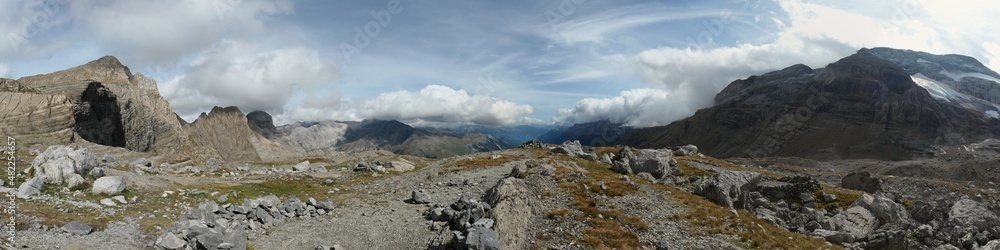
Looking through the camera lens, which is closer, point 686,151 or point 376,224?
point 376,224

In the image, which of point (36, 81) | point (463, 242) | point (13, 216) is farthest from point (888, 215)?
point (36, 81)

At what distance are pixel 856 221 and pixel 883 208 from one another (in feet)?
23.6

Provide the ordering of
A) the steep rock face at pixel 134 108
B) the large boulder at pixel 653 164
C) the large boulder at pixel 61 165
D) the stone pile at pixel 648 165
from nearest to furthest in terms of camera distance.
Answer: the large boulder at pixel 61 165 < the stone pile at pixel 648 165 < the large boulder at pixel 653 164 < the steep rock face at pixel 134 108

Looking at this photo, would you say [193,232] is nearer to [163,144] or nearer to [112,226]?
[112,226]

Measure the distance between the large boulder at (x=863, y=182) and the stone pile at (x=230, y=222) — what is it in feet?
257

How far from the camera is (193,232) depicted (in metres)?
22.8

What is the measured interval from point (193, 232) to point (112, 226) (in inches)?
268

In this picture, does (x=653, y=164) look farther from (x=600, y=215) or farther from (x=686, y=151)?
(x=686, y=151)

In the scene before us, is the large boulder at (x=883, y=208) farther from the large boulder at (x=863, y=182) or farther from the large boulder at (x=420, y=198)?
the large boulder at (x=420, y=198)

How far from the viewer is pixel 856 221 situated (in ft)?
120

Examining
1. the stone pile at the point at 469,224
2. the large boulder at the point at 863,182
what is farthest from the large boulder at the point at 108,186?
the large boulder at the point at 863,182

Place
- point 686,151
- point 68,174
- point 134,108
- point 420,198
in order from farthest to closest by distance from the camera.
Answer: point 134,108 → point 686,151 → point 420,198 → point 68,174

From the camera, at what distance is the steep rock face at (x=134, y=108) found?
128 metres

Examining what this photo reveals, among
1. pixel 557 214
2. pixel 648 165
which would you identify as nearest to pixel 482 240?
pixel 557 214
